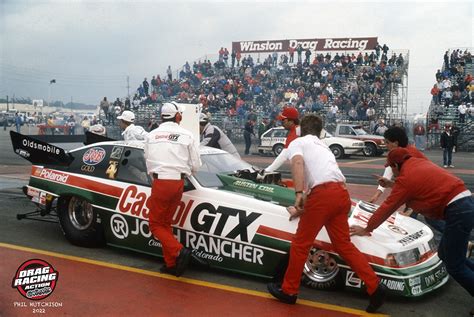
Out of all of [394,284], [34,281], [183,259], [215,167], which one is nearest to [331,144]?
[215,167]

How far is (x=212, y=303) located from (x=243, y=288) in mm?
472

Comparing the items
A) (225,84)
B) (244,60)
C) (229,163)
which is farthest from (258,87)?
(229,163)

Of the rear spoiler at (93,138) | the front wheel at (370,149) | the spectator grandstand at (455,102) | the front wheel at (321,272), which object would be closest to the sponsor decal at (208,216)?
the front wheel at (321,272)

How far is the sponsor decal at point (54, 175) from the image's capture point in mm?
6344

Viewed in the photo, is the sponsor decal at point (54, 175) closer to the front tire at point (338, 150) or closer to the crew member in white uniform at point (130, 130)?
the crew member in white uniform at point (130, 130)

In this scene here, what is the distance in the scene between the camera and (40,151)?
6609mm

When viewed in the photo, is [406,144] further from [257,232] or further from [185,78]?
[185,78]

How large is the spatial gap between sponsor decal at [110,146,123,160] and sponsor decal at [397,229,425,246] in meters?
3.23

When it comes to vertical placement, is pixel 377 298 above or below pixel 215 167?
below

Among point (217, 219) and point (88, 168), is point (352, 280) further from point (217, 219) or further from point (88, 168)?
point (88, 168)

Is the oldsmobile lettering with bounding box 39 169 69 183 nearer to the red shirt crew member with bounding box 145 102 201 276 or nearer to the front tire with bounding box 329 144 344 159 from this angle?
the red shirt crew member with bounding box 145 102 201 276

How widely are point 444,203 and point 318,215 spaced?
1.01 meters

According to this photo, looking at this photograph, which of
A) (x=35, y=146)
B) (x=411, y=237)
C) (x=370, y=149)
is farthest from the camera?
(x=370, y=149)

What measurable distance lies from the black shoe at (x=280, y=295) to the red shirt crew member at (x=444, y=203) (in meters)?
1.07
